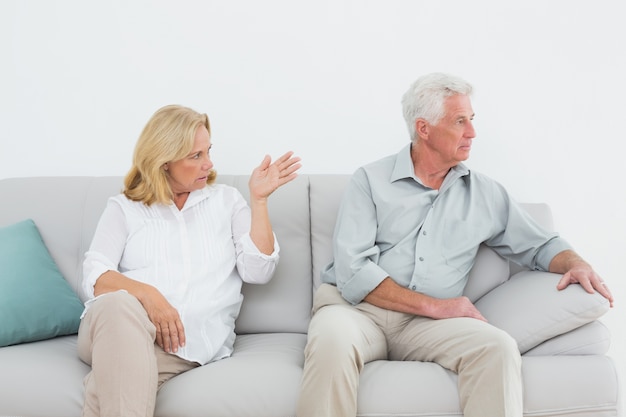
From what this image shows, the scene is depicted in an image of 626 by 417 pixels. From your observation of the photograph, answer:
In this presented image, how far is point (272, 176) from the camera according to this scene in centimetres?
231

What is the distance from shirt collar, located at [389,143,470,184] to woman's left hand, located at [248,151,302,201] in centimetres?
36

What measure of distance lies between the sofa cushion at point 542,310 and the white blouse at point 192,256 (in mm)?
759

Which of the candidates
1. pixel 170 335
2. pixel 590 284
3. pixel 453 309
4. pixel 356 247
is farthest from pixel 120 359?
pixel 590 284

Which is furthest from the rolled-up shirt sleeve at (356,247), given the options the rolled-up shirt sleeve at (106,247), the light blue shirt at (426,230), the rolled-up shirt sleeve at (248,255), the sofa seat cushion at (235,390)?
the rolled-up shirt sleeve at (106,247)

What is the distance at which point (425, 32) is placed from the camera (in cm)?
290

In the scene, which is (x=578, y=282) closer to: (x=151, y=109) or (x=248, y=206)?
(x=248, y=206)

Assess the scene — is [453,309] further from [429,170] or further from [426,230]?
[429,170]

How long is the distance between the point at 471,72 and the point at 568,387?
55.7 inches

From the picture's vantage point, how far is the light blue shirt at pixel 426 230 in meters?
2.33

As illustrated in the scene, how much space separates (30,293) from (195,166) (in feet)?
2.26

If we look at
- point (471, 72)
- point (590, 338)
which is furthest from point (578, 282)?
point (471, 72)

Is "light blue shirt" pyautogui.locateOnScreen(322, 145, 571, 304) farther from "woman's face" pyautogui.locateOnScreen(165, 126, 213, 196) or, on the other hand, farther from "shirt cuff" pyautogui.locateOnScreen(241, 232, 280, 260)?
"woman's face" pyautogui.locateOnScreen(165, 126, 213, 196)

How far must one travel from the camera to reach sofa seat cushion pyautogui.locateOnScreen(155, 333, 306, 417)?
Answer: 6.23ft

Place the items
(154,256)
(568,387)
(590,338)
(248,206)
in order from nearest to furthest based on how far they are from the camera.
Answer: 1. (568,387)
2. (590,338)
3. (154,256)
4. (248,206)
